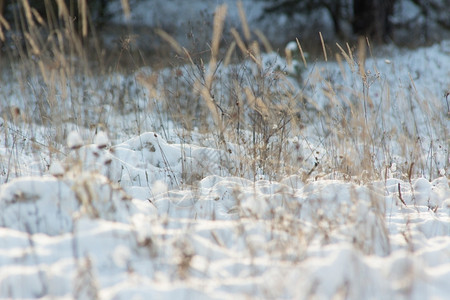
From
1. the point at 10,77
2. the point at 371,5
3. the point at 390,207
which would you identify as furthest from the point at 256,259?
the point at 371,5

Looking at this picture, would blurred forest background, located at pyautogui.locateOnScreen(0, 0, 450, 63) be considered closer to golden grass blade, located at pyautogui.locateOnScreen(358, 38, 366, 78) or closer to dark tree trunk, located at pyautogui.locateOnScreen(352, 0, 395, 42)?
dark tree trunk, located at pyautogui.locateOnScreen(352, 0, 395, 42)

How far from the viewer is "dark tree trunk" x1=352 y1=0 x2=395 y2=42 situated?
30.9 feet

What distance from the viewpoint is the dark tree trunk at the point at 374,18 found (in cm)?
943

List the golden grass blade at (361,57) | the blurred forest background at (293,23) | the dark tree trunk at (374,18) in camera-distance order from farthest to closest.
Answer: the dark tree trunk at (374,18), the blurred forest background at (293,23), the golden grass blade at (361,57)

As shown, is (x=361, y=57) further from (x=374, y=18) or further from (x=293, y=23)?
(x=293, y=23)

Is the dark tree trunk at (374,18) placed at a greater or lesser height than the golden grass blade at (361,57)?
greater

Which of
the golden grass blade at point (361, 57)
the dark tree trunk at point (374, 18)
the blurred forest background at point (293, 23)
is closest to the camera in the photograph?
the golden grass blade at point (361, 57)

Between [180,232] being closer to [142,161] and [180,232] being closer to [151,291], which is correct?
[151,291]

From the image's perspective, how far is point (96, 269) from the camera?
4.94 ft

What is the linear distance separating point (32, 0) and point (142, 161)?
712 centimetres

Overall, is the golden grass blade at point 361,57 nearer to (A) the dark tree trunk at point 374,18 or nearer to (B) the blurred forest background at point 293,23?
(B) the blurred forest background at point 293,23

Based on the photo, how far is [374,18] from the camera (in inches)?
375

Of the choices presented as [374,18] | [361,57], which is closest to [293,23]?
[374,18]

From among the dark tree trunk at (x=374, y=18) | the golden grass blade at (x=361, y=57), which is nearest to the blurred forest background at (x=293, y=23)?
the dark tree trunk at (x=374, y=18)
